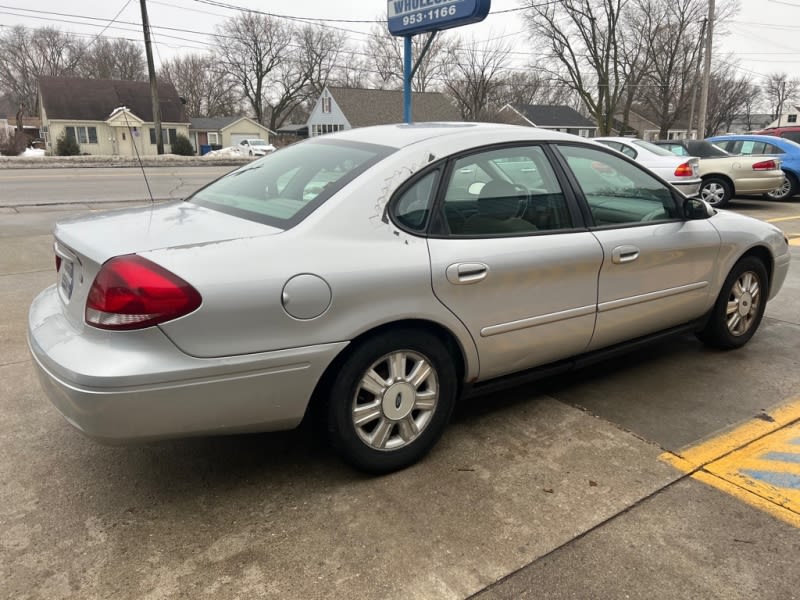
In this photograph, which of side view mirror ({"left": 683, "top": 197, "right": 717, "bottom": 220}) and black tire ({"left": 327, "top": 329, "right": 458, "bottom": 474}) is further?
side view mirror ({"left": 683, "top": 197, "right": 717, "bottom": 220})

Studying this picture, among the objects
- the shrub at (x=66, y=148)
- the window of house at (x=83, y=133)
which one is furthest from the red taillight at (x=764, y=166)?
the window of house at (x=83, y=133)

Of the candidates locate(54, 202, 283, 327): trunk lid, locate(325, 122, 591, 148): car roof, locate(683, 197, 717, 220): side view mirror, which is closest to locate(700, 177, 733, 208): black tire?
locate(683, 197, 717, 220): side view mirror

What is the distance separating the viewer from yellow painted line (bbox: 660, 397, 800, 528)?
8.71 ft

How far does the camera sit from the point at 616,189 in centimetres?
362

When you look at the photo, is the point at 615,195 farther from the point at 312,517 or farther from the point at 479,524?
the point at 312,517

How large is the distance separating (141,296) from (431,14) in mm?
8028

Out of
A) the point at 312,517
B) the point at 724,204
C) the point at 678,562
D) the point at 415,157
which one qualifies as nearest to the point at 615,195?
the point at 415,157

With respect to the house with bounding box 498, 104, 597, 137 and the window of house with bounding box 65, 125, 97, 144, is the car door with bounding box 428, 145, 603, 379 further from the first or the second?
the house with bounding box 498, 104, 597, 137

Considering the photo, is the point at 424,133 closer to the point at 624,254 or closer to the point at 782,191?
the point at 624,254

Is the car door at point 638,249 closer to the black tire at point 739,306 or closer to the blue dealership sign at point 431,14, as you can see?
the black tire at point 739,306

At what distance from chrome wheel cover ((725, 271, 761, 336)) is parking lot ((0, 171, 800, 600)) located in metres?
0.70

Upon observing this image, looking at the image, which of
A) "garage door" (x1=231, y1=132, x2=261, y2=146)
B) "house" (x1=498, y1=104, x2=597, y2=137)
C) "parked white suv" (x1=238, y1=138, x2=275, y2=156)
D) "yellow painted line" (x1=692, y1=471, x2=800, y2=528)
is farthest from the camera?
"house" (x1=498, y1=104, x2=597, y2=137)

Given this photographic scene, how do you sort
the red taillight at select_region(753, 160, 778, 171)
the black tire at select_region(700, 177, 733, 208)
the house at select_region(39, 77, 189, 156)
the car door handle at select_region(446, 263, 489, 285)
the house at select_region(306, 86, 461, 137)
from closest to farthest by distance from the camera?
the car door handle at select_region(446, 263, 489, 285), the red taillight at select_region(753, 160, 778, 171), the black tire at select_region(700, 177, 733, 208), the house at select_region(39, 77, 189, 156), the house at select_region(306, 86, 461, 137)

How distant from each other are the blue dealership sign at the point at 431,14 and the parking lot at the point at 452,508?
640cm
